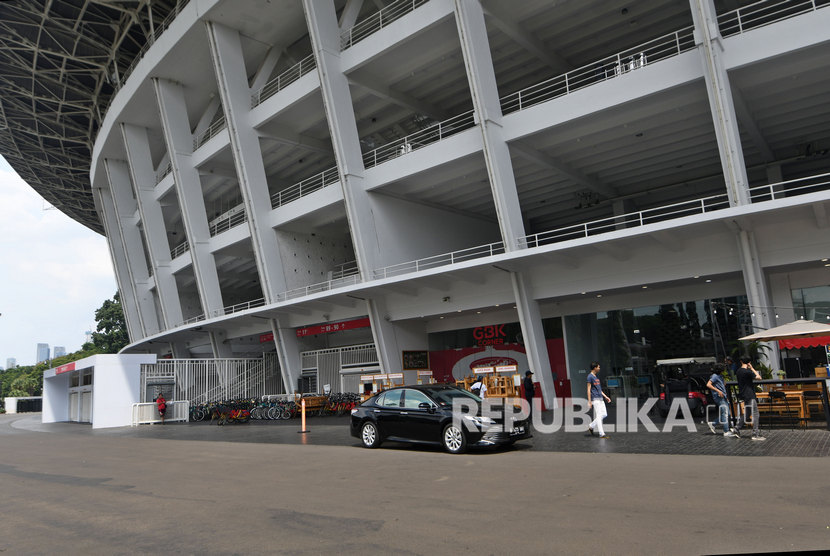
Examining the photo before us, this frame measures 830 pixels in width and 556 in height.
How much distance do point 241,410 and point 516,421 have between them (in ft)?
57.2

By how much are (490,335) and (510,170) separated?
28.4 ft

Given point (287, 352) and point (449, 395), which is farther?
point (287, 352)

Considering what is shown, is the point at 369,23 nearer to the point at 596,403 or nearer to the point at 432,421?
the point at 432,421

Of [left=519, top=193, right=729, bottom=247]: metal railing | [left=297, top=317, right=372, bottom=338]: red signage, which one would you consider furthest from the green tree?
[left=519, top=193, right=729, bottom=247]: metal railing

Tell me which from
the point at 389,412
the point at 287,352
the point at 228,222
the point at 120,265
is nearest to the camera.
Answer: the point at 389,412

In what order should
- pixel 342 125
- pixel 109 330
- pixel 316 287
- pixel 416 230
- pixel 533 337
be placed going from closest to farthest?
pixel 533 337
pixel 342 125
pixel 416 230
pixel 316 287
pixel 109 330

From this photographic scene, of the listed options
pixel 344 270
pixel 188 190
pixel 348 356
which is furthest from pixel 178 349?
pixel 348 356

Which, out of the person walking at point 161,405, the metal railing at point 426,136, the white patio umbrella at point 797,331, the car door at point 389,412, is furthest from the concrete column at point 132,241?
the white patio umbrella at point 797,331

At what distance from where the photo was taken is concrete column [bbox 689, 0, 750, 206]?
1534 centimetres

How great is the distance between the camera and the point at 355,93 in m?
25.2

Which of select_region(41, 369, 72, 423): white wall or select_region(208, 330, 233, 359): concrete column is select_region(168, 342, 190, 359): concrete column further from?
select_region(41, 369, 72, 423): white wall

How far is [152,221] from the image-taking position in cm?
3572

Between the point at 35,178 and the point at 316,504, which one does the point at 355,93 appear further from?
the point at 35,178

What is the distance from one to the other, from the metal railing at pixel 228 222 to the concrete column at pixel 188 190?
56.2 inches
